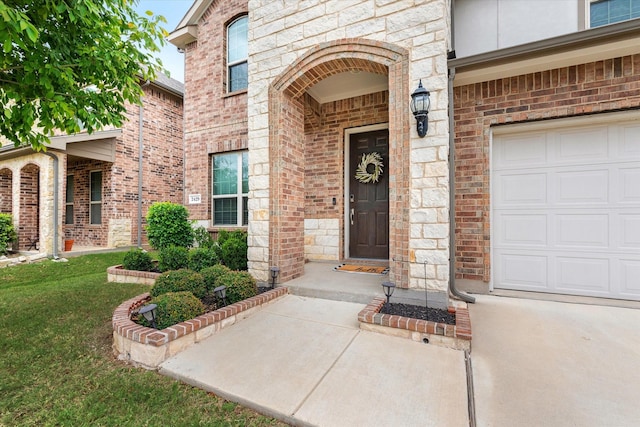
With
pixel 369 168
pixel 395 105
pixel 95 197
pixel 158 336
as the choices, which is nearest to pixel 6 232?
pixel 95 197

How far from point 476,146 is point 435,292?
2.10 metres

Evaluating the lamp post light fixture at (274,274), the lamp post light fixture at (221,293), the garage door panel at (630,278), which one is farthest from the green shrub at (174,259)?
the garage door panel at (630,278)

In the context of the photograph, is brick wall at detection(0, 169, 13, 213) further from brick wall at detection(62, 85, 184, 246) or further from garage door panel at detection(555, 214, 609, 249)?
garage door panel at detection(555, 214, 609, 249)

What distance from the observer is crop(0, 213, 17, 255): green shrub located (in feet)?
24.6

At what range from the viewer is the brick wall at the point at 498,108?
10.7ft

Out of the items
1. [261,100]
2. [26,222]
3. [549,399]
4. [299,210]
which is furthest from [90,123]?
[26,222]

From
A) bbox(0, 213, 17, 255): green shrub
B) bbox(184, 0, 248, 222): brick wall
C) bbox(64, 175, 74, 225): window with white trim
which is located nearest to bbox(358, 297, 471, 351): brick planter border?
bbox(184, 0, 248, 222): brick wall

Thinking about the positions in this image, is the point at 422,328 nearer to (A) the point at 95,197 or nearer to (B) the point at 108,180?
(B) the point at 108,180

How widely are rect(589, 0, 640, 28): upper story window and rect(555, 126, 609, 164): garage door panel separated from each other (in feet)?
5.20

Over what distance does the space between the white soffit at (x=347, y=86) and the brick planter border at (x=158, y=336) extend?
3.71 metres

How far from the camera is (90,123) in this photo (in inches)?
117

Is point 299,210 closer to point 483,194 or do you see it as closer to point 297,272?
point 297,272

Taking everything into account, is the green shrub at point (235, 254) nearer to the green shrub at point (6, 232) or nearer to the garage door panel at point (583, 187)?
the garage door panel at point (583, 187)

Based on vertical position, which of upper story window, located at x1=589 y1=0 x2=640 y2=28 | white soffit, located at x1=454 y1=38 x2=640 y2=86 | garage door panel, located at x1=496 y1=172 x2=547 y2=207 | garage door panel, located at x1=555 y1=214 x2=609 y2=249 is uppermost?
upper story window, located at x1=589 y1=0 x2=640 y2=28
